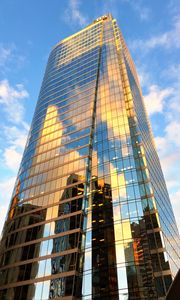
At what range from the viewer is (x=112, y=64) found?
215 feet

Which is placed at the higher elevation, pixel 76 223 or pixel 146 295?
pixel 76 223

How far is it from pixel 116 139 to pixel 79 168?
8895mm

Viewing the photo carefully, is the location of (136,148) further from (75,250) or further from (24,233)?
(24,233)

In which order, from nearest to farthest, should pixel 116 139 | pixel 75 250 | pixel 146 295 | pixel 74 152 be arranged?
1. pixel 146 295
2. pixel 75 250
3. pixel 116 139
4. pixel 74 152

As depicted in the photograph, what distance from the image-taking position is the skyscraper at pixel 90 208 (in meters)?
34.8

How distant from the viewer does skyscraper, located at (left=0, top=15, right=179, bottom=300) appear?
34.8m

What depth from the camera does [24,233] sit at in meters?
47.8

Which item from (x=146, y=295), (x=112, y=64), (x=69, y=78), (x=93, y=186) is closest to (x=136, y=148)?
(x=93, y=186)

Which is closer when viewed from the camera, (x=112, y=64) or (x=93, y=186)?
(x=93, y=186)

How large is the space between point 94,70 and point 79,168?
31.2 m

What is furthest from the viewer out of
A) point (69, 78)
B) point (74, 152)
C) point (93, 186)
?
point (69, 78)

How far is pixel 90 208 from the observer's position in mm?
42625

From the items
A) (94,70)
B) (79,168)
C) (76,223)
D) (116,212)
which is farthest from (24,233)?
(94,70)

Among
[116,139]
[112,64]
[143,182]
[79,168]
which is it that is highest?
[112,64]
